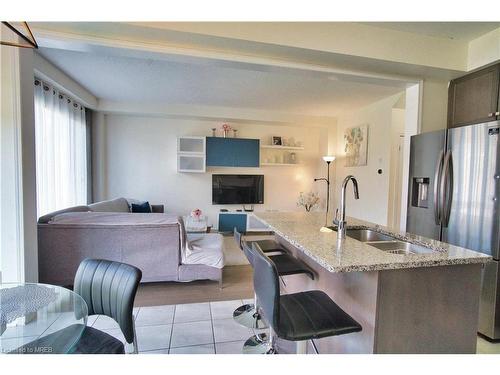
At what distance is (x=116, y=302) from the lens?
4.35ft

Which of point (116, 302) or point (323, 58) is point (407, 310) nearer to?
point (116, 302)

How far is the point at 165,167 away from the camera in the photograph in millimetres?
5367

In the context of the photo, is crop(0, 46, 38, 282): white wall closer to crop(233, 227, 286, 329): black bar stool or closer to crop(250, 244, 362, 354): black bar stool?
crop(233, 227, 286, 329): black bar stool

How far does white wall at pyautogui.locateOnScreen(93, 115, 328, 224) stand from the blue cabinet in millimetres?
343

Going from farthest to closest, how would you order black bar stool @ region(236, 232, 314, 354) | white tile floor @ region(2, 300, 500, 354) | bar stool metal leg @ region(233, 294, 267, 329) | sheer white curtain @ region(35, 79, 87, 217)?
sheer white curtain @ region(35, 79, 87, 217) < bar stool metal leg @ region(233, 294, 267, 329) < white tile floor @ region(2, 300, 500, 354) < black bar stool @ region(236, 232, 314, 354)

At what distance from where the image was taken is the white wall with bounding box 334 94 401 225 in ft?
13.4

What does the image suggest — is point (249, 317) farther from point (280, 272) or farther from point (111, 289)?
point (111, 289)

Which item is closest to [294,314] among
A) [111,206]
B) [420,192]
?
[420,192]

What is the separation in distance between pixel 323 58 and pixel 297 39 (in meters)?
0.34

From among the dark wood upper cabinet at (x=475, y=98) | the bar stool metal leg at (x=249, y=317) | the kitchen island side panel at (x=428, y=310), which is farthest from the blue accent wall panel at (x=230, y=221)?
the kitchen island side panel at (x=428, y=310)

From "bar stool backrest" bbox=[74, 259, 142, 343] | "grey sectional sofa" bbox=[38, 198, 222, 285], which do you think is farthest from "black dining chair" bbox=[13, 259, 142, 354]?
"grey sectional sofa" bbox=[38, 198, 222, 285]

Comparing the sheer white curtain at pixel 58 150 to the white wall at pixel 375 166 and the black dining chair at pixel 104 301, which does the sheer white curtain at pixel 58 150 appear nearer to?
the black dining chair at pixel 104 301

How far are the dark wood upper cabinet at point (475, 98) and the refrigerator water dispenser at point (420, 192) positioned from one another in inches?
29.3

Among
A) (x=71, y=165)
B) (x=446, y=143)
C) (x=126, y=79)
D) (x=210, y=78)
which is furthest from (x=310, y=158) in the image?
(x=71, y=165)
